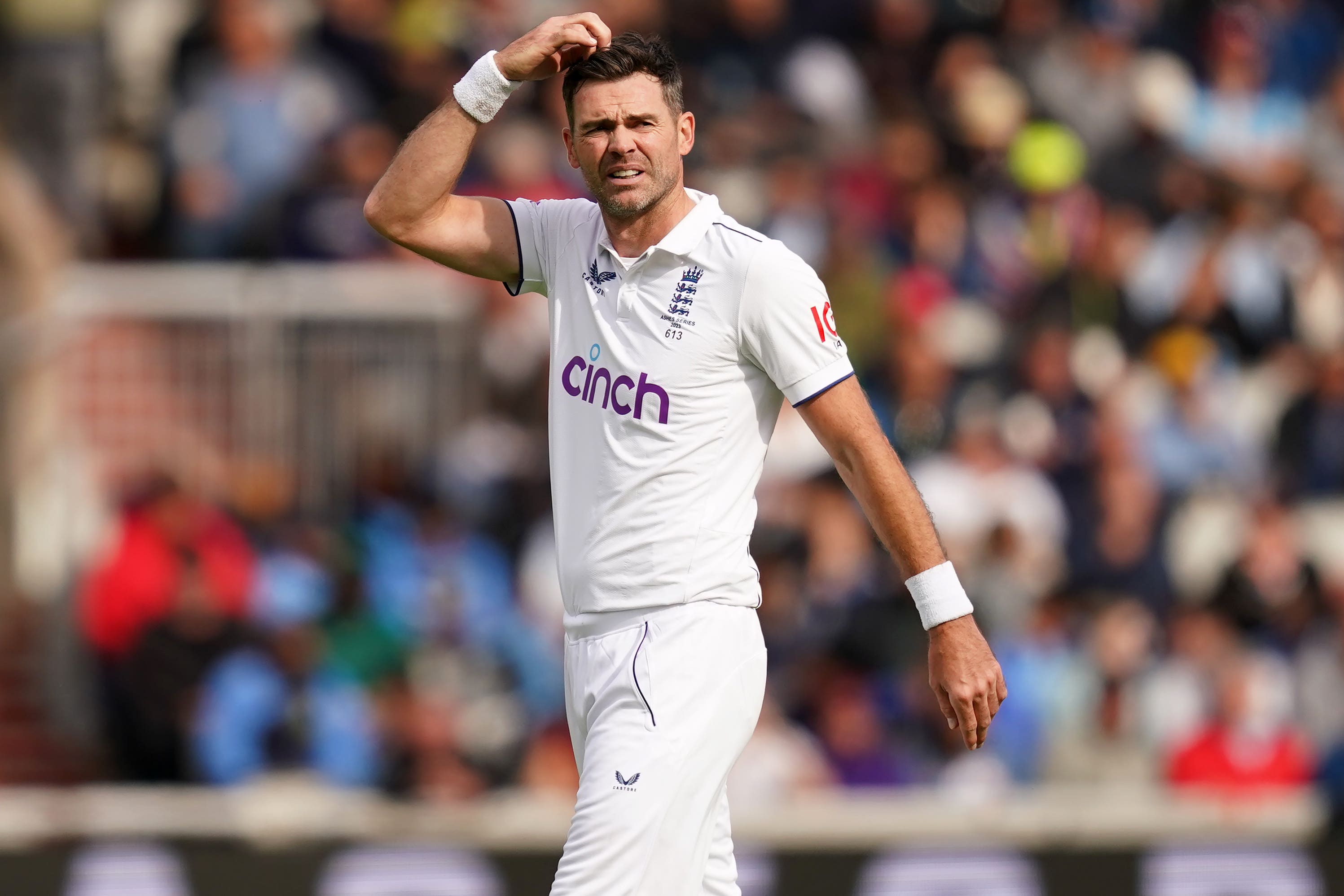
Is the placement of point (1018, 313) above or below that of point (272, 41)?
below

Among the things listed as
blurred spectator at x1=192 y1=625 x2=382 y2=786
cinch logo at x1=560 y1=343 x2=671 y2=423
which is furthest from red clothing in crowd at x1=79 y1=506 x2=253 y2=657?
cinch logo at x1=560 y1=343 x2=671 y2=423

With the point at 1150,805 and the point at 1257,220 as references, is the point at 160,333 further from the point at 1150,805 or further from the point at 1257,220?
the point at 1257,220

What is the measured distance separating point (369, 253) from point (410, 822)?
3.64 meters

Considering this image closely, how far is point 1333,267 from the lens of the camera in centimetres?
1177

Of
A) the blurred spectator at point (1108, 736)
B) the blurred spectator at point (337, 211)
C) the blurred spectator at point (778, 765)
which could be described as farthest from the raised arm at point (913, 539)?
the blurred spectator at point (337, 211)

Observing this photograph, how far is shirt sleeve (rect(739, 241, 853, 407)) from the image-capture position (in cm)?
478

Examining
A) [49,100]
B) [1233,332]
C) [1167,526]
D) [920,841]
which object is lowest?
[920,841]

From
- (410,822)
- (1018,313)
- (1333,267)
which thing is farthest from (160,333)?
(1333,267)

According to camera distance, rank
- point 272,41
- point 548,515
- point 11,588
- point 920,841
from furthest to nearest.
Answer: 1. point 272,41
2. point 11,588
3. point 548,515
4. point 920,841

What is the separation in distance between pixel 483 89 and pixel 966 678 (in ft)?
6.23

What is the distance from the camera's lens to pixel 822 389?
477cm

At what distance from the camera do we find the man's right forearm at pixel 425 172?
505 centimetres

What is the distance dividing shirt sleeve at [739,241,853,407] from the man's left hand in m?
0.66

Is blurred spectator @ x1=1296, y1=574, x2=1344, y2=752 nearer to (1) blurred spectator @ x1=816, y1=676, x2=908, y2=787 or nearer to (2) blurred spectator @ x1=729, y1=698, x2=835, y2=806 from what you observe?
(1) blurred spectator @ x1=816, y1=676, x2=908, y2=787
